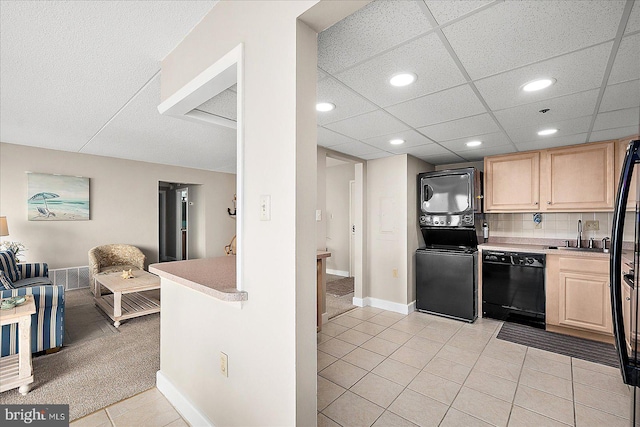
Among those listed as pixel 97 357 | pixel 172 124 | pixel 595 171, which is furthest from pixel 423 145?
pixel 97 357

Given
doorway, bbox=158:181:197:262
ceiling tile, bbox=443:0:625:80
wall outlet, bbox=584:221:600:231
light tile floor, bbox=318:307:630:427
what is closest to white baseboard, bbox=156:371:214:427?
light tile floor, bbox=318:307:630:427

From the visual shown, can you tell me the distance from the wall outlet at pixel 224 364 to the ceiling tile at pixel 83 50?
1.80 metres

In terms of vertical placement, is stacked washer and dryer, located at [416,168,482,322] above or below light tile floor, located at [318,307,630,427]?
above

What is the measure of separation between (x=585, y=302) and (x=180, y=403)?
3.78 meters

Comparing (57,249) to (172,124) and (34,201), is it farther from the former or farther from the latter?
(172,124)

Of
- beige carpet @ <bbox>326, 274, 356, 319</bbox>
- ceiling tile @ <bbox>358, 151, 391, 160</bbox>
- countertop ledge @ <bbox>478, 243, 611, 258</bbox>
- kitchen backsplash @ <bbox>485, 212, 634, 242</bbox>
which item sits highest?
ceiling tile @ <bbox>358, 151, 391, 160</bbox>

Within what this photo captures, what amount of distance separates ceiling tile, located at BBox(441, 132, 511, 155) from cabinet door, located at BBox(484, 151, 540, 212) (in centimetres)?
48

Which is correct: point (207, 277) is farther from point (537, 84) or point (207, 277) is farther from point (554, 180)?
point (554, 180)

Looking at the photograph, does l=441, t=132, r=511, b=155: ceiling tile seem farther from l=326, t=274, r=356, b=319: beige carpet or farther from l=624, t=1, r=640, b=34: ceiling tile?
l=326, t=274, r=356, b=319: beige carpet

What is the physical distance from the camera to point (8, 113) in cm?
300

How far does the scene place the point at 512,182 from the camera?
12.0ft

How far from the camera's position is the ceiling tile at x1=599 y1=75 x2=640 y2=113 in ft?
5.98
